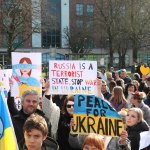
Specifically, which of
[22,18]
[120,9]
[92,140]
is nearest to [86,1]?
[120,9]

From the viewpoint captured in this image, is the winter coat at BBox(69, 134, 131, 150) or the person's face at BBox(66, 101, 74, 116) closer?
the winter coat at BBox(69, 134, 131, 150)

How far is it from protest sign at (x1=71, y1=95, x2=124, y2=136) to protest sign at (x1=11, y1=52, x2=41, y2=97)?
9.61 feet

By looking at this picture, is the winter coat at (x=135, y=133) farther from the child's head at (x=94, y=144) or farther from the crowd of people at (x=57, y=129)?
the child's head at (x=94, y=144)

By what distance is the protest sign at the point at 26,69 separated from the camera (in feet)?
25.5

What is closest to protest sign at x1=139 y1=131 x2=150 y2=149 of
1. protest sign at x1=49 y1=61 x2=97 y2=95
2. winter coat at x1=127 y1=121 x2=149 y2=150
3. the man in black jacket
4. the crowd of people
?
the crowd of people

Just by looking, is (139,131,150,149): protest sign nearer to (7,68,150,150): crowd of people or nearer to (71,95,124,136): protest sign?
(7,68,150,150): crowd of people

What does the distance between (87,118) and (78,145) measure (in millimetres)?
543

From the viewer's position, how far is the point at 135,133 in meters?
5.40

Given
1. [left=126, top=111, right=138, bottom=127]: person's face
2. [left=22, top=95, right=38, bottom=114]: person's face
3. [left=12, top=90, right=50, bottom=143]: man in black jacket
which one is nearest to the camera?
[left=12, top=90, right=50, bottom=143]: man in black jacket

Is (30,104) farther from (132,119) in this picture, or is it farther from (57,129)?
(132,119)

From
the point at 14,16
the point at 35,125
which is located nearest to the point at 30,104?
the point at 35,125

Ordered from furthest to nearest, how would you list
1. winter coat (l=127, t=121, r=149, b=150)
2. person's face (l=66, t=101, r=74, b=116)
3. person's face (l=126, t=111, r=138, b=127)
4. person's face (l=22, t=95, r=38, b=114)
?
1. person's face (l=66, t=101, r=74, b=116)
2. person's face (l=126, t=111, r=138, b=127)
3. winter coat (l=127, t=121, r=149, b=150)
4. person's face (l=22, t=95, r=38, b=114)

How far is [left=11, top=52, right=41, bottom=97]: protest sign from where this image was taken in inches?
306

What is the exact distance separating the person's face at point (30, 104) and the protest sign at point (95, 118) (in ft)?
2.14
